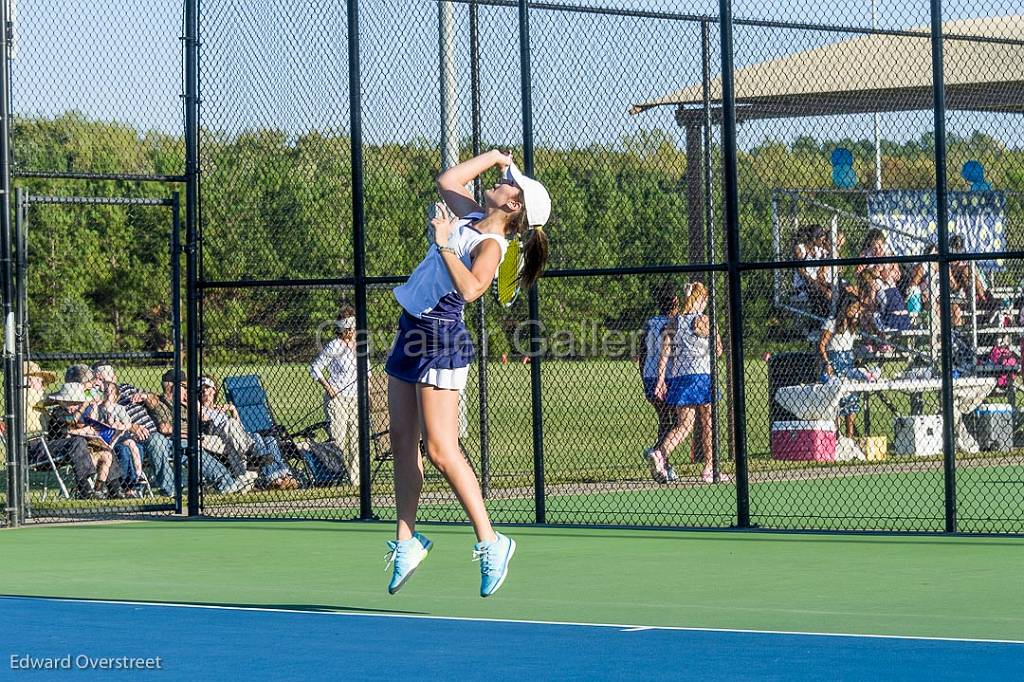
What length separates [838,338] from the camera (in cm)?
1625

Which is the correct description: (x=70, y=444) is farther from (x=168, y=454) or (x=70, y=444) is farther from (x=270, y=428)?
(x=270, y=428)

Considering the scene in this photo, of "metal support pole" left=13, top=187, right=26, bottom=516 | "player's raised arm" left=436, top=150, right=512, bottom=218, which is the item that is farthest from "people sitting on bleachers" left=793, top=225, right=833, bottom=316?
"player's raised arm" left=436, top=150, right=512, bottom=218

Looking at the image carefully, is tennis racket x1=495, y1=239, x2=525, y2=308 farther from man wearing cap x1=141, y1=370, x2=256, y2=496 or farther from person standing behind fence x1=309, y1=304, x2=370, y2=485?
person standing behind fence x1=309, y1=304, x2=370, y2=485

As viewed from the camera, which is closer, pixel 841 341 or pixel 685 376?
pixel 685 376

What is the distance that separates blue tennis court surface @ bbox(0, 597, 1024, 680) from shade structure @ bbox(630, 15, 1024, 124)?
7411 millimetres

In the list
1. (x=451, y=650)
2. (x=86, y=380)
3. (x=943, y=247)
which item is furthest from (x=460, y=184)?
(x=86, y=380)

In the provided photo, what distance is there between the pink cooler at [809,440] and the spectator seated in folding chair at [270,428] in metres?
4.00

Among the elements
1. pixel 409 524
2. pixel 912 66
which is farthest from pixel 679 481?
pixel 409 524

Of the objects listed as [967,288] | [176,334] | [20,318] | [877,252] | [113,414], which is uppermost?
[877,252]

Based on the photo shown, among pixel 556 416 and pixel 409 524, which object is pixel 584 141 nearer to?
pixel 409 524

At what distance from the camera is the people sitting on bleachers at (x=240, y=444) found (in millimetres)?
14586

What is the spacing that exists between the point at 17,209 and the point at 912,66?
7958mm

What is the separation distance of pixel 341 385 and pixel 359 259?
103 inches

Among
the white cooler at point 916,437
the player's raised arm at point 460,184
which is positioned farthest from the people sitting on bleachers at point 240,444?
the player's raised arm at point 460,184
